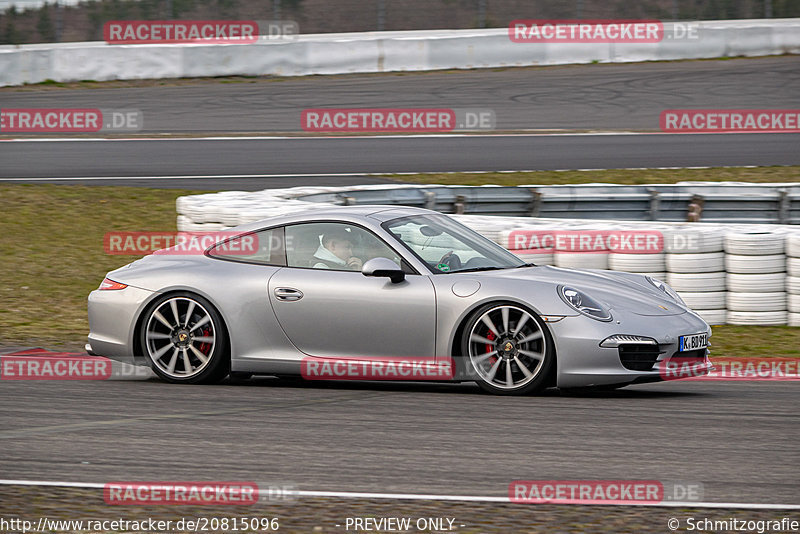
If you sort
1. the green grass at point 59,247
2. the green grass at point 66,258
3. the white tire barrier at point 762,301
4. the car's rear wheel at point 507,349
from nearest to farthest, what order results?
1. the car's rear wheel at point 507,349
2. the green grass at point 66,258
3. the white tire barrier at point 762,301
4. the green grass at point 59,247

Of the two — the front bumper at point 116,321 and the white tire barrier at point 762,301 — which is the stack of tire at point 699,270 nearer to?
the white tire barrier at point 762,301

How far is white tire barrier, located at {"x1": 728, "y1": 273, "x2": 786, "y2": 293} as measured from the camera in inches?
402

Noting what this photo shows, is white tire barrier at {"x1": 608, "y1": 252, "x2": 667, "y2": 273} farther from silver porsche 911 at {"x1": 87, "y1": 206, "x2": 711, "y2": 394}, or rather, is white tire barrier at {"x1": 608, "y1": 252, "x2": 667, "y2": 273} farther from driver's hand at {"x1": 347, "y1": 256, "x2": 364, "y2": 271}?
driver's hand at {"x1": 347, "y1": 256, "x2": 364, "y2": 271}

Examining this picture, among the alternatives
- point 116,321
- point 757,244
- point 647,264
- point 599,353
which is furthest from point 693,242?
point 116,321

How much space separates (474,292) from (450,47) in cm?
1821

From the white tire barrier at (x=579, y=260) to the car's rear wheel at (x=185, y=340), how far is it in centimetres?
369

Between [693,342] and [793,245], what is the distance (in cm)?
326

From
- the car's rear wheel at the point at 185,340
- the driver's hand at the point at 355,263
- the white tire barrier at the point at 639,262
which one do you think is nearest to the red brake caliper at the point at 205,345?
the car's rear wheel at the point at 185,340

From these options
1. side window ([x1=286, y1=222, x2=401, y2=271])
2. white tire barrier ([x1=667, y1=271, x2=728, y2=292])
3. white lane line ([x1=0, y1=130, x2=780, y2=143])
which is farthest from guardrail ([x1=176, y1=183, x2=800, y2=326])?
white lane line ([x1=0, y1=130, x2=780, y2=143])

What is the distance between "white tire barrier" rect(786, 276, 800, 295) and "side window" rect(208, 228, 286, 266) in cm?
474

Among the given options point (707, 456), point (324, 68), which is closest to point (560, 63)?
point (324, 68)

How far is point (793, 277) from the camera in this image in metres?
10.2

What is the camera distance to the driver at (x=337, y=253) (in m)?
7.66

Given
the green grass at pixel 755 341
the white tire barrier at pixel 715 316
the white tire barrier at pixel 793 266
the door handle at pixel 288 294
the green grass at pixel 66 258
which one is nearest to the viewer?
the door handle at pixel 288 294
